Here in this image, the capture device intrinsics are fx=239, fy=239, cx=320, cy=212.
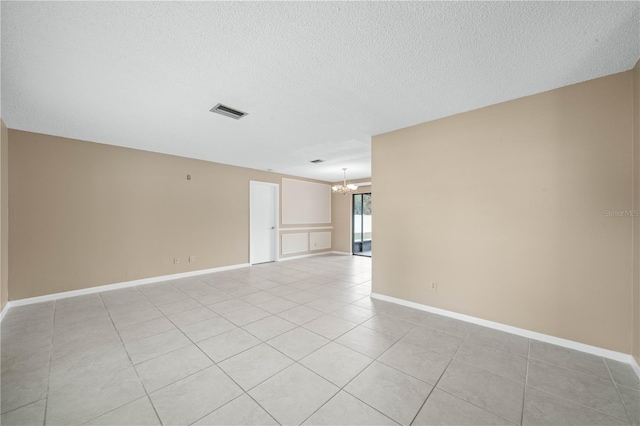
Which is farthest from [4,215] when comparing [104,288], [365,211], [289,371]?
[365,211]

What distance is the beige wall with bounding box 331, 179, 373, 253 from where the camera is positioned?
341 inches

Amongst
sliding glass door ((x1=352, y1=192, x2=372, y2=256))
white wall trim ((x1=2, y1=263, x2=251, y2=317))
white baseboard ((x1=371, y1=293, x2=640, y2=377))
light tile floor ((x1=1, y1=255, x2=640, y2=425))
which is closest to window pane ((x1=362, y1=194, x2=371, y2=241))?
sliding glass door ((x1=352, y1=192, x2=372, y2=256))

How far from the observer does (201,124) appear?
3.53 meters

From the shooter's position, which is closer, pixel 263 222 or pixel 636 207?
pixel 636 207

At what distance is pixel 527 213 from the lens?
267cm

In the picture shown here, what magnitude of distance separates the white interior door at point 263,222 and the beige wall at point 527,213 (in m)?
4.31

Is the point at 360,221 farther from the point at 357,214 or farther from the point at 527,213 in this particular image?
the point at 527,213

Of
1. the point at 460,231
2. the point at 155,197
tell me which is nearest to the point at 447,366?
the point at 460,231

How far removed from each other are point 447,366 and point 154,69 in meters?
3.76

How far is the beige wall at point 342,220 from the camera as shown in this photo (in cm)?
867

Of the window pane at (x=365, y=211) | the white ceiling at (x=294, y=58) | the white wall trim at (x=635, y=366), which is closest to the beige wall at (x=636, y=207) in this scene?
the white wall trim at (x=635, y=366)

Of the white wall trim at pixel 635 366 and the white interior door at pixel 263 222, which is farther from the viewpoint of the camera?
the white interior door at pixel 263 222

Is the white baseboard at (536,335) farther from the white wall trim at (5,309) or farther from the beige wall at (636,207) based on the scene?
the white wall trim at (5,309)

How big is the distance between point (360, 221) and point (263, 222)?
3672 millimetres
